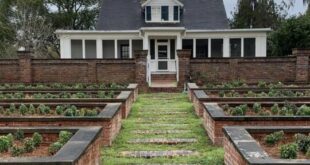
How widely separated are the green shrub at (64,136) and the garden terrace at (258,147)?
7.29 feet

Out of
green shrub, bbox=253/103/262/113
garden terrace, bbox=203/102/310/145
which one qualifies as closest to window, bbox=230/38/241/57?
green shrub, bbox=253/103/262/113

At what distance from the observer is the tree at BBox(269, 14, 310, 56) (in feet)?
85.8

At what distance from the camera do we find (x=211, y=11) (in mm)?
30875

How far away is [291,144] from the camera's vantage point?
5734 mm

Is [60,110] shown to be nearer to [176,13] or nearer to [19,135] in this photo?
[19,135]

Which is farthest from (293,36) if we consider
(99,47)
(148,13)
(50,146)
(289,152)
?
(50,146)

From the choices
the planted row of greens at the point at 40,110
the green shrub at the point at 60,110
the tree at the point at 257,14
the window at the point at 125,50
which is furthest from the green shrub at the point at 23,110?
the tree at the point at 257,14

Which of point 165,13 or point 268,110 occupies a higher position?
point 165,13

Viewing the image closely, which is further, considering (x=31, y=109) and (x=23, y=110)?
(x=31, y=109)

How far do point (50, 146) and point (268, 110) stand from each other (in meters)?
5.65

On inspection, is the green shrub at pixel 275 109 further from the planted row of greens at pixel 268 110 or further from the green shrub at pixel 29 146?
the green shrub at pixel 29 146

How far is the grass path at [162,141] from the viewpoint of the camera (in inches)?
268

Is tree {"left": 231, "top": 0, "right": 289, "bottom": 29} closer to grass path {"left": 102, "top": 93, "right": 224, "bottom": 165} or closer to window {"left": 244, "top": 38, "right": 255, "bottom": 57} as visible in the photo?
window {"left": 244, "top": 38, "right": 255, "bottom": 57}

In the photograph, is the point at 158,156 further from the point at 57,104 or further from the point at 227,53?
the point at 227,53
